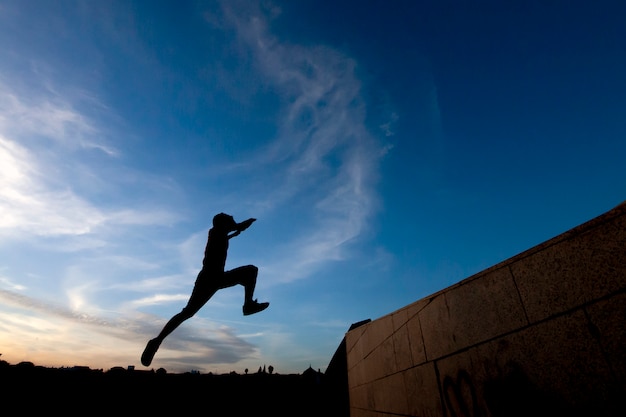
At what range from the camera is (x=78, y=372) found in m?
8.73

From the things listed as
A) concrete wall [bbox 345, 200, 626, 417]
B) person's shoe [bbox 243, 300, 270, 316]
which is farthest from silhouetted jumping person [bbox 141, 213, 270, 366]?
concrete wall [bbox 345, 200, 626, 417]

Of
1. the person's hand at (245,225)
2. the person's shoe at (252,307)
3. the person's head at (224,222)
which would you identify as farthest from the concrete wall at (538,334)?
the person's head at (224,222)

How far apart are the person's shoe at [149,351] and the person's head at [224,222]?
2.38 metres

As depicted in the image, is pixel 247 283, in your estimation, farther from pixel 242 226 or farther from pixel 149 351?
pixel 149 351

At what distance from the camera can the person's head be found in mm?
5480

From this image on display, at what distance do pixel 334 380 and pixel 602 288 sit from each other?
11252 millimetres

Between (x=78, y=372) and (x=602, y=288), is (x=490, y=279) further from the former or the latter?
(x=78, y=372)

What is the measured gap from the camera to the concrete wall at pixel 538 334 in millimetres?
2121

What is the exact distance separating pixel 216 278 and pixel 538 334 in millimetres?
4642

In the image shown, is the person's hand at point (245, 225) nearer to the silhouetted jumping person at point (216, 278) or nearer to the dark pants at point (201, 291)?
the silhouetted jumping person at point (216, 278)

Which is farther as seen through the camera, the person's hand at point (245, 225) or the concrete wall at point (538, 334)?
the person's hand at point (245, 225)

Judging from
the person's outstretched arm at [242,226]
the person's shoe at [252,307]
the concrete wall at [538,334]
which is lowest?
the concrete wall at [538,334]

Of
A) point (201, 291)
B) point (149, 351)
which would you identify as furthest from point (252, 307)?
point (149, 351)

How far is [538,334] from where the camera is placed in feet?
8.21
